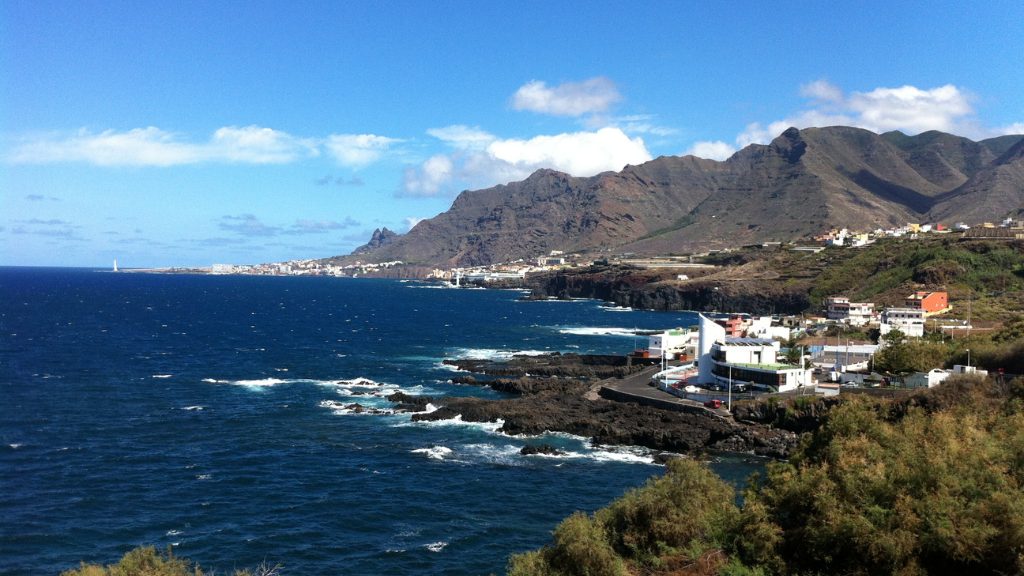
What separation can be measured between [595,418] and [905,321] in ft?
181

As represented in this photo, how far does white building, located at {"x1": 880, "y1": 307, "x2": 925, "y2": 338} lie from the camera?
3342 inches

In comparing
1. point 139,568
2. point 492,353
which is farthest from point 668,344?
point 139,568

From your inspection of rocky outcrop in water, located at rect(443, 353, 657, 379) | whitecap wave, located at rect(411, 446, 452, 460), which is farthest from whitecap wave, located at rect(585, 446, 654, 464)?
rocky outcrop in water, located at rect(443, 353, 657, 379)

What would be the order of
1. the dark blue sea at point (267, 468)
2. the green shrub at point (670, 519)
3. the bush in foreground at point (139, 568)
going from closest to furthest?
the bush in foreground at point (139, 568)
the green shrub at point (670, 519)
the dark blue sea at point (267, 468)

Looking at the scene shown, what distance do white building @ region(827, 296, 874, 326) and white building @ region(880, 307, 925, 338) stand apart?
367 centimetres

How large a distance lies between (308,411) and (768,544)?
43.0 metres

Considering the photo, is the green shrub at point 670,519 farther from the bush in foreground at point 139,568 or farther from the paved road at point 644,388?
the paved road at point 644,388

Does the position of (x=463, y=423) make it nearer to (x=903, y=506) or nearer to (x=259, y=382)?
(x=259, y=382)

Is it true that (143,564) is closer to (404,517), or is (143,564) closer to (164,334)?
(404,517)

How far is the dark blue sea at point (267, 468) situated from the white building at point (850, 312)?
196 ft

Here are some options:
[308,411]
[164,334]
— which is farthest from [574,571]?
[164,334]

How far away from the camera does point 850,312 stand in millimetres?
106812

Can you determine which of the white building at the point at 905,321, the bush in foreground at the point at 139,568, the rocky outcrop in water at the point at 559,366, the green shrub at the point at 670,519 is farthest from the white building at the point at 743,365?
the bush in foreground at the point at 139,568

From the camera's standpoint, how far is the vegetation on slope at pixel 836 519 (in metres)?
21.3
